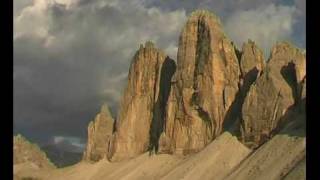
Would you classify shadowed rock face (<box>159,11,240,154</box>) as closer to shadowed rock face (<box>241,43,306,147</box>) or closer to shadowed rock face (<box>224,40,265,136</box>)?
shadowed rock face (<box>224,40,265,136</box>)

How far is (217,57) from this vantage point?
174 metres

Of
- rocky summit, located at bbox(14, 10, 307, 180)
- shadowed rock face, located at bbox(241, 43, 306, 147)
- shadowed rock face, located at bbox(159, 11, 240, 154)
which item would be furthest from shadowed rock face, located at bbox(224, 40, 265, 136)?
shadowed rock face, located at bbox(241, 43, 306, 147)

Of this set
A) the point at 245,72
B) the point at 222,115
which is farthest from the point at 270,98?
the point at 245,72

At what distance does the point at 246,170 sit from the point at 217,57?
50.8 meters

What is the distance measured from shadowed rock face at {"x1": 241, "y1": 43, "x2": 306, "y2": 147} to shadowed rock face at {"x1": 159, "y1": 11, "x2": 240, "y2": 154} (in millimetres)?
19517

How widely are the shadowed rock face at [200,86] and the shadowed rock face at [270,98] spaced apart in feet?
64.0

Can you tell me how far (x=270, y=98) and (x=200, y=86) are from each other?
29869 mm

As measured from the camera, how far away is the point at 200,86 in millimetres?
172750

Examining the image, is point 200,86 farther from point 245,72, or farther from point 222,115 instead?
point 245,72

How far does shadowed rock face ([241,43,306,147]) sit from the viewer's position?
477 ft

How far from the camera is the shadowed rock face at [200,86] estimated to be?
170 metres
